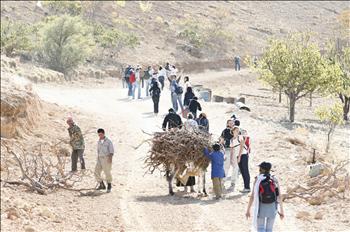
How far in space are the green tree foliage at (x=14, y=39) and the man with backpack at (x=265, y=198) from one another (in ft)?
89.3

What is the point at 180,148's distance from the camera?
13.5 metres

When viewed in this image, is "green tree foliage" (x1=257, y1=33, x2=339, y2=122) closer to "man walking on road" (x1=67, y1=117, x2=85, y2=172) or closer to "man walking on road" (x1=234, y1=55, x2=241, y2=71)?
"man walking on road" (x1=67, y1=117, x2=85, y2=172)

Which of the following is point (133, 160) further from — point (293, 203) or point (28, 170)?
point (293, 203)

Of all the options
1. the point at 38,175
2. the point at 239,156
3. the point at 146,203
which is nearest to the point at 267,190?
the point at 146,203

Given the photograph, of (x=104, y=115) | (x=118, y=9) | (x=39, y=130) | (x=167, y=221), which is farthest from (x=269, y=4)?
(x=167, y=221)

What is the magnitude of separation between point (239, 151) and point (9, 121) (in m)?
5.83

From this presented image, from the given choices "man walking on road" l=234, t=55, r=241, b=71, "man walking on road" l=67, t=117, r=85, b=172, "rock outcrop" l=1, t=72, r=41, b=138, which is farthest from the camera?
"man walking on road" l=234, t=55, r=241, b=71

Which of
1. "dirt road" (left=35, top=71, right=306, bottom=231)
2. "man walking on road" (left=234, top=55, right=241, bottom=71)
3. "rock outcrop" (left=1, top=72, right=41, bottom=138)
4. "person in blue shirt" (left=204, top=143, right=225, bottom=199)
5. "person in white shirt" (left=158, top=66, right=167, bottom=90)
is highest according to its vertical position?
"man walking on road" (left=234, top=55, right=241, bottom=71)

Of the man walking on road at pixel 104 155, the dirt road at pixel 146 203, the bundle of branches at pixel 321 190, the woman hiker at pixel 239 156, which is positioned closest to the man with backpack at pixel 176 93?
the dirt road at pixel 146 203

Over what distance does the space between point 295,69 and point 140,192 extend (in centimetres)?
1538

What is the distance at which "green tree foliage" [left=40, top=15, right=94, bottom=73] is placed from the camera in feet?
122

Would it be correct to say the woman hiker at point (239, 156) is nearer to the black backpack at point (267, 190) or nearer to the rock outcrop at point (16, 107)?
the black backpack at point (267, 190)

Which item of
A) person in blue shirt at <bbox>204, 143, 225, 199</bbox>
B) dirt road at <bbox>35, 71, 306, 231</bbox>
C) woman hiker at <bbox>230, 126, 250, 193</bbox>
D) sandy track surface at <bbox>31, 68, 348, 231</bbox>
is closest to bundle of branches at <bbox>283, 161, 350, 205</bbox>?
sandy track surface at <bbox>31, 68, 348, 231</bbox>

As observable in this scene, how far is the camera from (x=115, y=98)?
93.4ft
